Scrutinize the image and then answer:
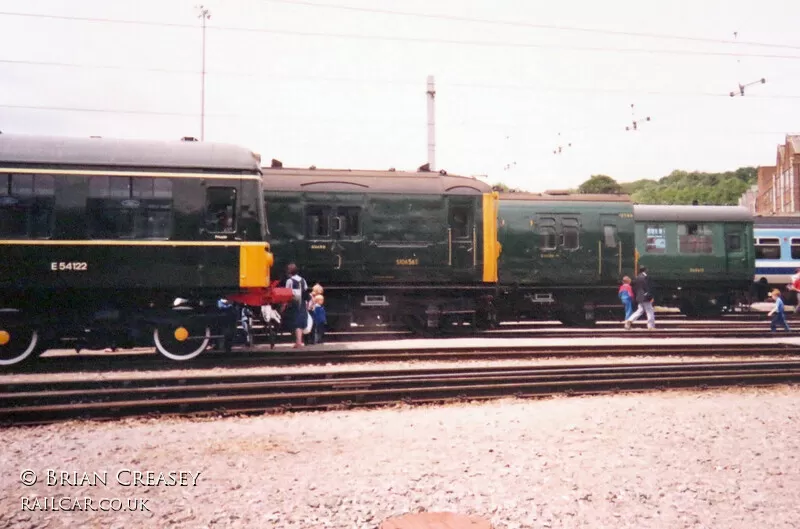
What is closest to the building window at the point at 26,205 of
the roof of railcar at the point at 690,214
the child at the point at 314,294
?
the child at the point at 314,294

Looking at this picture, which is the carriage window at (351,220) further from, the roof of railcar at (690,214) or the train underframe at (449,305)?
the roof of railcar at (690,214)

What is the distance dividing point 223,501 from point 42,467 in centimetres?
222

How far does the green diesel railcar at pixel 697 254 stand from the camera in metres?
22.1

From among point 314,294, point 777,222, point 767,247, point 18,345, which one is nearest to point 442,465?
point 18,345

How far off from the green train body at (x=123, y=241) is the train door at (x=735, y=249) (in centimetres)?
1717

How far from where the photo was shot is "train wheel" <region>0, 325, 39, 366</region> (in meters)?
11.3

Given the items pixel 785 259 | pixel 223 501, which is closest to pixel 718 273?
pixel 785 259

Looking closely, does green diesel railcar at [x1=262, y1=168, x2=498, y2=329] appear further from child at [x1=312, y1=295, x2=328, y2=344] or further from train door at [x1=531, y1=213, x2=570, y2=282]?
train door at [x1=531, y1=213, x2=570, y2=282]

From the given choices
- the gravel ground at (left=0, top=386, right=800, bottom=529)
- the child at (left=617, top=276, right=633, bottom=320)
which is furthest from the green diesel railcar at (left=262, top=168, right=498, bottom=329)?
the gravel ground at (left=0, top=386, right=800, bottom=529)

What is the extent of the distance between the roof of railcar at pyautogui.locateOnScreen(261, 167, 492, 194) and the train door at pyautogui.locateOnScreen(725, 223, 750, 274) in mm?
10528

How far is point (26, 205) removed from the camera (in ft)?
37.0

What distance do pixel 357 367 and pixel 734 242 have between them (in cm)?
1659

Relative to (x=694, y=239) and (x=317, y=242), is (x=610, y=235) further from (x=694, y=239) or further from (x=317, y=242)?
(x=317, y=242)

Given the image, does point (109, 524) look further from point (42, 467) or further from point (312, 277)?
point (312, 277)
